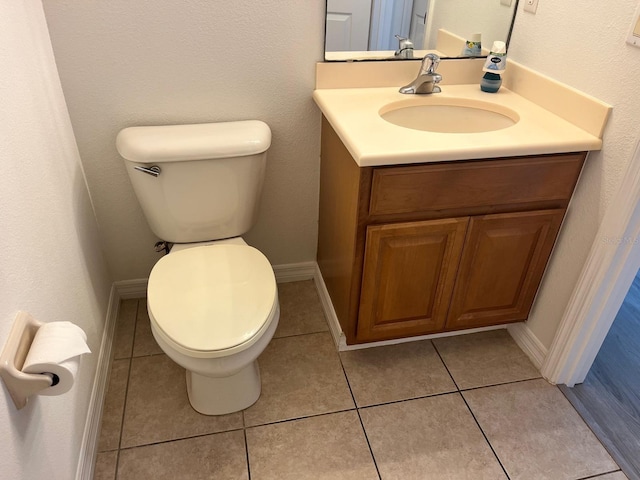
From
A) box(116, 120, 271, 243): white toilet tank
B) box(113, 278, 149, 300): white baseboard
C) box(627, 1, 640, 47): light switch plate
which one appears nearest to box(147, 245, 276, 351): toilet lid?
box(116, 120, 271, 243): white toilet tank

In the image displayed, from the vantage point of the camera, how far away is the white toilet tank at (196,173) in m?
1.50

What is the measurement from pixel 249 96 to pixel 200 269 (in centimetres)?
62

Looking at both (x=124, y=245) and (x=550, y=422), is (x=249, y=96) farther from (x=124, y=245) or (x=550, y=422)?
(x=550, y=422)

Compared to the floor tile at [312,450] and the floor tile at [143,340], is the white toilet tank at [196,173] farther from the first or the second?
the floor tile at [312,450]

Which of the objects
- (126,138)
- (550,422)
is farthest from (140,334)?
(550,422)

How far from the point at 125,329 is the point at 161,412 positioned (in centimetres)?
45

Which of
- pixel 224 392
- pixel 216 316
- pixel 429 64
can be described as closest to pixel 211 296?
pixel 216 316

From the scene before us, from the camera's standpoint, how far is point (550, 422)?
1599 millimetres

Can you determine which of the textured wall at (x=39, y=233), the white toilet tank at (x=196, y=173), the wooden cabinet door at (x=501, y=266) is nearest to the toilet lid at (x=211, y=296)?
the white toilet tank at (x=196, y=173)

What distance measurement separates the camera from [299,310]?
201cm

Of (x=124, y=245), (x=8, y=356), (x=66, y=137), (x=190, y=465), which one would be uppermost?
(x=66, y=137)

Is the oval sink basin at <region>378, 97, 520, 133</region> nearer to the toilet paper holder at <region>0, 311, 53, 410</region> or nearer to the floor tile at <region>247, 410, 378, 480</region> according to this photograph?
the floor tile at <region>247, 410, 378, 480</region>

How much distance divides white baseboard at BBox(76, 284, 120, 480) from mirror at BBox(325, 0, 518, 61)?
1.24 meters

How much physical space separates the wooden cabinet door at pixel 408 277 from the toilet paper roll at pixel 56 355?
0.82m
